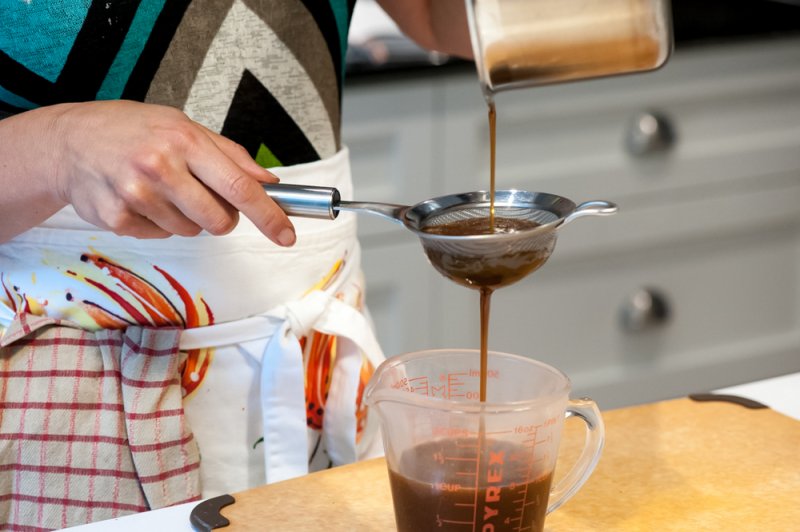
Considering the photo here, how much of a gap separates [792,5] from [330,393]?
1.39 m

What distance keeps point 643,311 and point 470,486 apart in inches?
54.8

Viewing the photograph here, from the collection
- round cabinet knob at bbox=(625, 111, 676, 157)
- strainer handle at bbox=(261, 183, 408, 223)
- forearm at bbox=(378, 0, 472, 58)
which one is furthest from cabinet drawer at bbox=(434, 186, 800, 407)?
strainer handle at bbox=(261, 183, 408, 223)

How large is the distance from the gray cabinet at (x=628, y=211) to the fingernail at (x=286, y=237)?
890 millimetres

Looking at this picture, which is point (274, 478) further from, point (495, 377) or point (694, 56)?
point (694, 56)

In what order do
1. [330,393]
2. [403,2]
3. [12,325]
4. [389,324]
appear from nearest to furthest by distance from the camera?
[12,325] < [330,393] < [403,2] < [389,324]

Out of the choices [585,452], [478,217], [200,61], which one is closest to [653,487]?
[585,452]

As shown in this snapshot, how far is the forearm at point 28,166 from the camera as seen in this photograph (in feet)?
2.56

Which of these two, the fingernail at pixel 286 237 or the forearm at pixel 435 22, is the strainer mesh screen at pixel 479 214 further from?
the forearm at pixel 435 22

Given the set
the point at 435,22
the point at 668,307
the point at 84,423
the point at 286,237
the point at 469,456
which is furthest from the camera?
the point at 668,307

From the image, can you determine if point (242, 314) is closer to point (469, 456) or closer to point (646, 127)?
point (469, 456)

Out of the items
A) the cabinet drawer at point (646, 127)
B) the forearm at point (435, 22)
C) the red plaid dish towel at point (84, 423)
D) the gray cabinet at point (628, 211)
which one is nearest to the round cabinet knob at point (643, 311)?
the gray cabinet at point (628, 211)

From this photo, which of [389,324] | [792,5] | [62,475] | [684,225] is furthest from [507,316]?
[62,475]

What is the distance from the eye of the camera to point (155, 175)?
72 centimetres

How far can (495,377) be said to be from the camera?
Answer: 2.38 feet
